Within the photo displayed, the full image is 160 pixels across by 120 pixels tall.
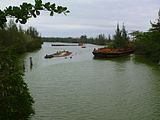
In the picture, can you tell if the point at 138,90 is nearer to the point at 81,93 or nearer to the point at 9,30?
the point at 81,93

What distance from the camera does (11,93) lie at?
9.08 metres

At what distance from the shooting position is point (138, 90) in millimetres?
22547

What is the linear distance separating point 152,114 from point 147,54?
141 feet

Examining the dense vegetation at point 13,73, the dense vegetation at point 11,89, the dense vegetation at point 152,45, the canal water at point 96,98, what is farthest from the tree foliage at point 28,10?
the dense vegetation at point 152,45

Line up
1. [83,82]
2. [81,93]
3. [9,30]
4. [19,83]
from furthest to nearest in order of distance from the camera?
[9,30] → [83,82] → [81,93] → [19,83]

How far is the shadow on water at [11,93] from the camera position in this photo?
307 inches

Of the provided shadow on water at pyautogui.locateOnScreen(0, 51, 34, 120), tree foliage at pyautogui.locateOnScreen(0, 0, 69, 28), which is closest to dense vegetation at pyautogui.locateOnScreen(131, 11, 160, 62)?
shadow on water at pyautogui.locateOnScreen(0, 51, 34, 120)

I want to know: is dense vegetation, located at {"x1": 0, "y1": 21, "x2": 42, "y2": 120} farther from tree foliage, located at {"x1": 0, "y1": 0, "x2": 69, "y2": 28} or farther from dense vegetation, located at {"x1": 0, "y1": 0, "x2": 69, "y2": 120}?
tree foliage, located at {"x1": 0, "y1": 0, "x2": 69, "y2": 28}

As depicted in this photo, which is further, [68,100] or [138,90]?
[138,90]

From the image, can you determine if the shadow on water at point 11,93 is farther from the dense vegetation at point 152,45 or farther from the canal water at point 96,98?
the dense vegetation at point 152,45

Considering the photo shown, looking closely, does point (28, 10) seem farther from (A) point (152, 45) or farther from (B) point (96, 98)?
(A) point (152, 45)

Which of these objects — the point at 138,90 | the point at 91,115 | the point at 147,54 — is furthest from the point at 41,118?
the point at 147,54

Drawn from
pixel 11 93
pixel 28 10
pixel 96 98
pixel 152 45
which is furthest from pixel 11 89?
pixel 152 45

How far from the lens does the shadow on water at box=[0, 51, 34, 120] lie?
780 centimetres
